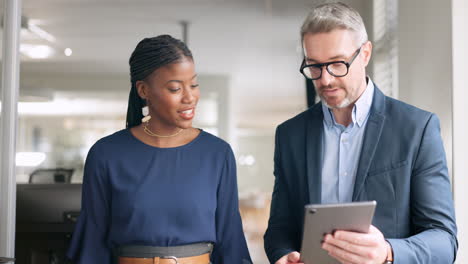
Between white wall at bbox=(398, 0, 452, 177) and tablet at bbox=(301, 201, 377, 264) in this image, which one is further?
white wall at bbox=(398, 0, 452, 177)

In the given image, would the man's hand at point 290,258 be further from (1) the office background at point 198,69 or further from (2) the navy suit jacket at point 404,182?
(1) the office background at point 198,69

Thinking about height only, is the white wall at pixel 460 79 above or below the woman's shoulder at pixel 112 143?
above

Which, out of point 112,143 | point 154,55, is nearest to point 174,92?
point 154,55

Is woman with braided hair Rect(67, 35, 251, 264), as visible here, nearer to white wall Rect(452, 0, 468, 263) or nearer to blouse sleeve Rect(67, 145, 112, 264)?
blouse sleeve Rect(67, 145, 112, 264)

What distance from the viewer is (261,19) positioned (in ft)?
14.0

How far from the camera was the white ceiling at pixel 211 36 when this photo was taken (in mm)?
4125

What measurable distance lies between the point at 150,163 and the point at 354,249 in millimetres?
671

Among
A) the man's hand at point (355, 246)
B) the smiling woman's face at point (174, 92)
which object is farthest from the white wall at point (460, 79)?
the smiling woman's face at point (174, 92)

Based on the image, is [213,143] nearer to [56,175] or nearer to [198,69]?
[56,175]

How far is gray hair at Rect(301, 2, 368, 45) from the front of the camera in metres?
1.36

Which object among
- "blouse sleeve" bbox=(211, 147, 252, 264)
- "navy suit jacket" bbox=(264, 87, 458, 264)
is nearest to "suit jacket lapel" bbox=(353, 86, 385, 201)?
"navy suit jacket" bbox=(264, 87, 458, 264)

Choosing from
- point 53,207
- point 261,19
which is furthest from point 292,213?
point 261,19

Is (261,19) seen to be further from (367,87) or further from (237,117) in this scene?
(367,87)

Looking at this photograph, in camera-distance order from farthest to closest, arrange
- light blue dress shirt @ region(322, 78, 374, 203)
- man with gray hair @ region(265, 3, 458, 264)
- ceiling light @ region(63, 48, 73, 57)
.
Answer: ceiling light @ region(63, 48, 73, 57), light blue dress shirt @ region(322, 78, 374, 203), man with gray hair @ region(265, 3, 458, 264)
